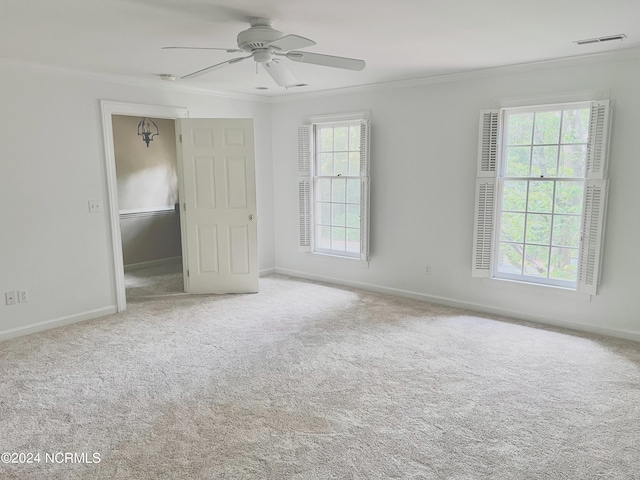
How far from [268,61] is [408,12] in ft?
2.95

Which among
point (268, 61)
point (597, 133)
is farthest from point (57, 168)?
point (597, 133)

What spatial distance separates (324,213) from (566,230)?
2.77 metres

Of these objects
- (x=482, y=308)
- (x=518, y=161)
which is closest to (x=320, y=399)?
(x=482, y=308)

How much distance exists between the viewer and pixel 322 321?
→ 427cm

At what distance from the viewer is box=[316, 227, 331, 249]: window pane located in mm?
5781

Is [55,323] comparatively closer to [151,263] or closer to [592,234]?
[151,263]

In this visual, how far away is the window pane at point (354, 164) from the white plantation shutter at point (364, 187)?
0.22 m

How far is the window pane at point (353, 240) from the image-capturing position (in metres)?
5.48

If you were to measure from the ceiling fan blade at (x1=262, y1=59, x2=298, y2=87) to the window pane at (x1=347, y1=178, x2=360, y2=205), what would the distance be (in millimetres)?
2143

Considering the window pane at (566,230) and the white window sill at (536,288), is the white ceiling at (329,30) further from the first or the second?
the white window sill at (536,288)

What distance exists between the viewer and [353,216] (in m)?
5.45

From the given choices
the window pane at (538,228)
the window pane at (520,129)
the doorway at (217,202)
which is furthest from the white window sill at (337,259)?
the window pane at (520,129)

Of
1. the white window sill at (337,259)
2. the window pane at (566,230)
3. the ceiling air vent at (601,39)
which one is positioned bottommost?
the white window sill at (337,259)

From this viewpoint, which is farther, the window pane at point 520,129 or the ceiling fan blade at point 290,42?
the window pane at point 520,129
